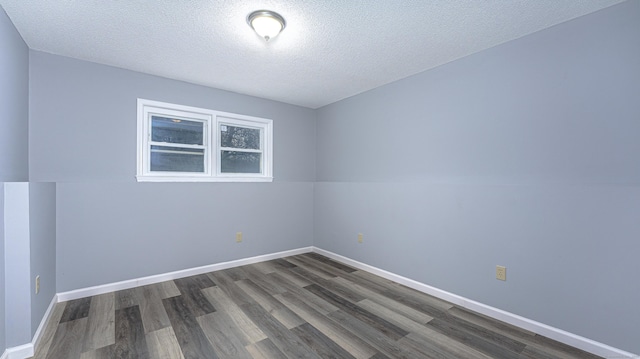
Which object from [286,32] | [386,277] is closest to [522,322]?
[386,277]

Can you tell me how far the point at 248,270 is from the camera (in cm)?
357

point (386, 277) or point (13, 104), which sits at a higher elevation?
point (13, 104)

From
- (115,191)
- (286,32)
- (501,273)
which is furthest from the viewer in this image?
(115,191)

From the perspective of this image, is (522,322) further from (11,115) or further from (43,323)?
(11,115)

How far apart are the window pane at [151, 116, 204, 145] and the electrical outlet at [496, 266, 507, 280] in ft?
11.8

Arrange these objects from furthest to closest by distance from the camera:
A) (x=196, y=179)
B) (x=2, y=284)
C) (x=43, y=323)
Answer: (x=196, y=179), (x=43, y=323), (x=2, y=284)

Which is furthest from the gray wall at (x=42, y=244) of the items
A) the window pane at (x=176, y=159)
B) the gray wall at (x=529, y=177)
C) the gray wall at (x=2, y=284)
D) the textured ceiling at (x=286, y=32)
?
the gray wall at (x=529, y=177)

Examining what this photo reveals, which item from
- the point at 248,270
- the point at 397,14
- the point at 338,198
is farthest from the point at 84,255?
the point at 397,14

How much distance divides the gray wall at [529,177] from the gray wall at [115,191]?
205cm

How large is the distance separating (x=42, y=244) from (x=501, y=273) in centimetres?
383

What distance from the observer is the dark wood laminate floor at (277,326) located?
1908 mm

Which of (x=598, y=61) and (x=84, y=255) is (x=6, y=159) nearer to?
(x=84, y=255)

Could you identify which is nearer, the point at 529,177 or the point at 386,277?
the point at 529,177

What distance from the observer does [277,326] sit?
7.32ft
